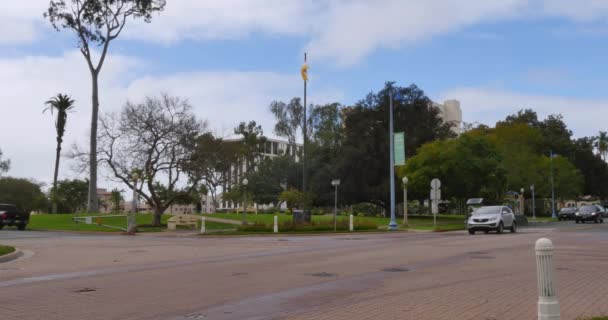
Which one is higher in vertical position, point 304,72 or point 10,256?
point 304,72

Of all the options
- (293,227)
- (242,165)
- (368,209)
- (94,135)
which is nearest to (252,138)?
(242,165)

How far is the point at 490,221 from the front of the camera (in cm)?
3175

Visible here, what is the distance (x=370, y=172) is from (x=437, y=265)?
45.3 metres

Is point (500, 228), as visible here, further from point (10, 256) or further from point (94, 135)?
point (94, 135)

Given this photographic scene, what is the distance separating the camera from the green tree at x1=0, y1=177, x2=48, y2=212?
9312 cm

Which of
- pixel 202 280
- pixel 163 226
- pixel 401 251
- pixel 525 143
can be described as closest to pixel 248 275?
pixel 202 280

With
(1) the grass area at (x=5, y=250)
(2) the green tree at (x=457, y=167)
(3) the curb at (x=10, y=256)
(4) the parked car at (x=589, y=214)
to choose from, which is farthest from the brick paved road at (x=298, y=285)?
(4) the parked car at (x=589, y=214)

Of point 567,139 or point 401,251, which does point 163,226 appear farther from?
point 567,139

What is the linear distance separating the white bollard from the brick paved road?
88.2 inches

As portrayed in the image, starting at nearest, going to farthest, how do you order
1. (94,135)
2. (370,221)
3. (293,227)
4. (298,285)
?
1. (298,285)
2. (293,227)
3. (370,221)
4. (94,135)

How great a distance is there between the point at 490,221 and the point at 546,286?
26988 millimetres

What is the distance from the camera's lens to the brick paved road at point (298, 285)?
8.59 m

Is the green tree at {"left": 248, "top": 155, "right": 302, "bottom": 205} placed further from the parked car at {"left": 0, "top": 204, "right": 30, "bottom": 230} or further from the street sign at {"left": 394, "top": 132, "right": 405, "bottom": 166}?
the street sign at {"left": 394, "top": 132, "right": 405, "bottom": 166}

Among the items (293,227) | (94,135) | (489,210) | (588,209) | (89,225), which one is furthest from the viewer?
(588,209)
